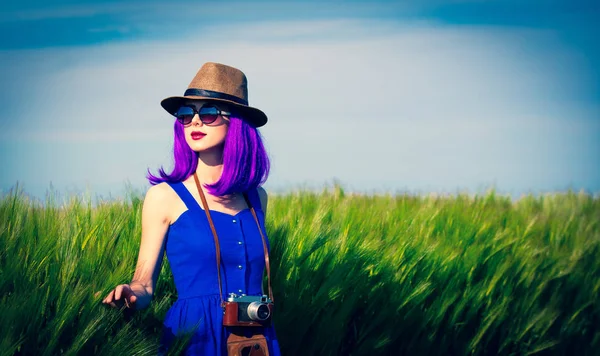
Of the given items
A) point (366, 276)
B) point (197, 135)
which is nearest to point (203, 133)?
point (197, 135)

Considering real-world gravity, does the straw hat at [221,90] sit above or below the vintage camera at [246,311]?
above

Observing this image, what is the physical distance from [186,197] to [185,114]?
0.94 ft

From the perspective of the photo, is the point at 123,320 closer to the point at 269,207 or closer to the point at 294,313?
the point at 294,313

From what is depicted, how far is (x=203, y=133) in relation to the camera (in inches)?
105

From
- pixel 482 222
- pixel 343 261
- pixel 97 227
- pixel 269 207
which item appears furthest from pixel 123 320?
pixel 482 222

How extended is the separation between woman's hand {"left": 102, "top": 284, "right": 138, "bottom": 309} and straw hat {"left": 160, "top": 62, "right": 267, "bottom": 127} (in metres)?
0.68

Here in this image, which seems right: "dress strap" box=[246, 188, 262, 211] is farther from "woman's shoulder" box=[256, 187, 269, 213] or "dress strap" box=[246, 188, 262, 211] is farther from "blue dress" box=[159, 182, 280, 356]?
"blue dress" box=[159, 182, 280, 356]

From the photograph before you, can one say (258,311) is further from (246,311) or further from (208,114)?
(208,114)

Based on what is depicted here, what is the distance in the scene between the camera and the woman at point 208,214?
8.25 feet

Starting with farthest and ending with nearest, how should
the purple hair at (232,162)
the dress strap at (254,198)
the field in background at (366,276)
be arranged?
the dress strap at (254,198)
the purple hair at (232,162)
the field in background at (366,276)

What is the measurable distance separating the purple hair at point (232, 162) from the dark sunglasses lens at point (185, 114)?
0.03m

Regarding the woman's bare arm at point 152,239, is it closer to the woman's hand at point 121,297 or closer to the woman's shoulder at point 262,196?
the woman's hand at point 121,297

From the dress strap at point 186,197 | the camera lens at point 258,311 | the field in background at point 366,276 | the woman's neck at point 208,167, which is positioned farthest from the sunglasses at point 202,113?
the camera lens at point 258,311

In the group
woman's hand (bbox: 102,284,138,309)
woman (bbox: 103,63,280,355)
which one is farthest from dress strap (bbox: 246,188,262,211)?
woman's hand (bbox: 102,284,138,309)
